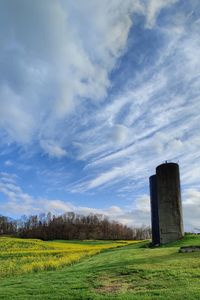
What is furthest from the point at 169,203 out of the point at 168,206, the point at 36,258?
the point at 36,258

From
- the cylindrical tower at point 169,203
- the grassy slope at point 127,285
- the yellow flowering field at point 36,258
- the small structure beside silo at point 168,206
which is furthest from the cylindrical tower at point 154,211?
the grassy slope at point 127,285

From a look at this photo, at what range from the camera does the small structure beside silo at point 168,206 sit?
1046 inches

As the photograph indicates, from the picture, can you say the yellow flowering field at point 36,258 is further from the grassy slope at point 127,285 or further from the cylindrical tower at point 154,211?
the grassy slope at point 127,285

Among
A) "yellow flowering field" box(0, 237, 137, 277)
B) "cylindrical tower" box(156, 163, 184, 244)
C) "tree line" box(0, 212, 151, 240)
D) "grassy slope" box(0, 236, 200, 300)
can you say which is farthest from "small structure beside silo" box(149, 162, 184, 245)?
"tree line" box(0, 212, 151, 240)

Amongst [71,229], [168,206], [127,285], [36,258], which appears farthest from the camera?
[71,229]

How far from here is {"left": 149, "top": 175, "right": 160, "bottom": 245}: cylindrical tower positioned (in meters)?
28.3

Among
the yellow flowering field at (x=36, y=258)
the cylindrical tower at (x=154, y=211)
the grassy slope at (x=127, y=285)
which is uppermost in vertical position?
the cylindrical tower at (x=154, y=211)

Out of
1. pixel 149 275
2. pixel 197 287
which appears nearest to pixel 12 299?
pixel 149 275

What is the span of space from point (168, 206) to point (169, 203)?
247 millimetres

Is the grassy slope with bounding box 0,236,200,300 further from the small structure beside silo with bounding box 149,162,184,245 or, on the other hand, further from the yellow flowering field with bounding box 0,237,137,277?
the small structure beside silo with bounding box 149,162,184,245

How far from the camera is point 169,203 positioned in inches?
1061

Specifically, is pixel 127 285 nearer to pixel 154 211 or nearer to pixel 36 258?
pixel 36 258

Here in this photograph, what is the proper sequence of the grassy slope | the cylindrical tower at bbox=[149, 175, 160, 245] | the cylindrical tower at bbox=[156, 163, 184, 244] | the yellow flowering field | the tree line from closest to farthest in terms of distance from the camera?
1. the grassy slope
2. the yellow flowering field
3. the cylindrical tower at bbox=[156, 163, 184, 244]
4. the cylindrical tower at bbox=[149, 175, 160, 245]
5. the tree line

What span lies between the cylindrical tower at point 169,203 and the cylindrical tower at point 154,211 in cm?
137
